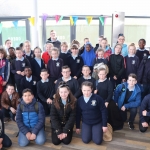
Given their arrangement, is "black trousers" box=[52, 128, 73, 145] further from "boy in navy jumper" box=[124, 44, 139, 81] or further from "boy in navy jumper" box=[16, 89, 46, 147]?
"boy in navy jumper" box=[124, 44, 139, 81]

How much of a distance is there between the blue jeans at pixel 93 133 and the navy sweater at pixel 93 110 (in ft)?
0.21

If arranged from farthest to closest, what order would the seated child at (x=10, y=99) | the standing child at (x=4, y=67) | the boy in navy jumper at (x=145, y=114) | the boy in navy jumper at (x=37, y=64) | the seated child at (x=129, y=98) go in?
the boy in navy jumper at (x=37, y=64), the standing child at (x=4, y=67), the seated child at (x=10, y=99), the seated child at (x=129, y=98), the boy in navy jumper at (x=145, y=114)

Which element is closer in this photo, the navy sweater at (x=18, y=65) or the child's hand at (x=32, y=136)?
the child's hand at (x=32, y=136)

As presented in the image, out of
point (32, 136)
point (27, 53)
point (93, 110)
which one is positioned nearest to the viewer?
point (32, 136)

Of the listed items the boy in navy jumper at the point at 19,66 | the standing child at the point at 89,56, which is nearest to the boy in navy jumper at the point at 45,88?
the boy in navy jumper at the point at 19,66

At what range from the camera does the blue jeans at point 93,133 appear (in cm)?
318

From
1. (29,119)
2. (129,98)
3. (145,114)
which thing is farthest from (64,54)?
(145,114)

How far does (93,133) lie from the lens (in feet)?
10.6

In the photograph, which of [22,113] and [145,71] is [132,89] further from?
[22,113]

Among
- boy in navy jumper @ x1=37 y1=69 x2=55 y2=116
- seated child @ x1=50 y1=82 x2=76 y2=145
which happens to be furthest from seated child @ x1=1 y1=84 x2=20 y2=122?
seated child @ x1=50 y1=82 x2=76 y2=145

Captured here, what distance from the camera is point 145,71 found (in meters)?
4.05

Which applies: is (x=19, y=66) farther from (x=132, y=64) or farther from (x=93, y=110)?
(x=132, y=64)

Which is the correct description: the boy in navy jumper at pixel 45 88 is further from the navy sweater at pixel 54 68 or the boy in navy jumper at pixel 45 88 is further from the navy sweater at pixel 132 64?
the navy sweater at pixel 132 64

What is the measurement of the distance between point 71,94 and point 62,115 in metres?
0.35
